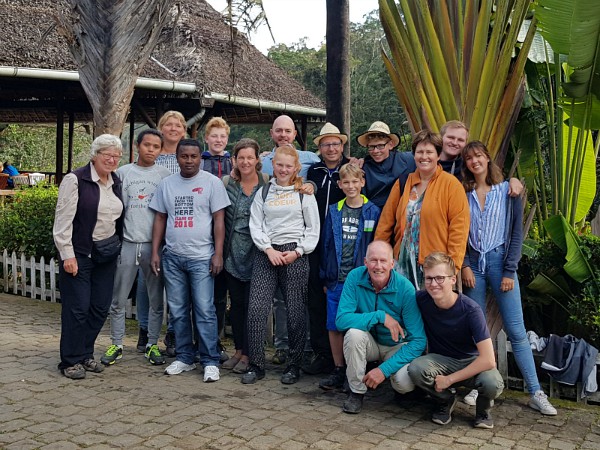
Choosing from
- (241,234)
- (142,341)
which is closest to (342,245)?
(241,234)

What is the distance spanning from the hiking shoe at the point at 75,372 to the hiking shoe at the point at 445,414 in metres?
2.66

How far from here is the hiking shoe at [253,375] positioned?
4.90m

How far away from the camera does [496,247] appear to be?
177 inches

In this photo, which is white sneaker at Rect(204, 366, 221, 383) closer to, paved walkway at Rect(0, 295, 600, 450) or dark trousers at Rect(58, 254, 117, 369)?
paved walkway at Rect(0, 295, 600, 450)

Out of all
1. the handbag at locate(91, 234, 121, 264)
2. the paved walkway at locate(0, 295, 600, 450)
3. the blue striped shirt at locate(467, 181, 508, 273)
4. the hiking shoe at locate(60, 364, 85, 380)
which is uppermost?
the blue striped shirt at locate(467, 181, 508, 273)

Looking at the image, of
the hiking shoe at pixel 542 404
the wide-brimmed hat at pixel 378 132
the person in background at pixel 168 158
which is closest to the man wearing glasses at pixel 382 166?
the wide-brimmed hat at pixel 378 132

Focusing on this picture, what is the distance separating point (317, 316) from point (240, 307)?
2.06 ft

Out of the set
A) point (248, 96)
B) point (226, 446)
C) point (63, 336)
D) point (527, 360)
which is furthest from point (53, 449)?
point (248, 96)

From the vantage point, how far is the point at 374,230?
4.84m

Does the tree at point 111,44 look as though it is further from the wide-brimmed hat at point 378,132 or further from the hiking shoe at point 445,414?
the hiking shoe at point 445,414

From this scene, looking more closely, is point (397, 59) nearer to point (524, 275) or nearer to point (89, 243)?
point (524, 275)

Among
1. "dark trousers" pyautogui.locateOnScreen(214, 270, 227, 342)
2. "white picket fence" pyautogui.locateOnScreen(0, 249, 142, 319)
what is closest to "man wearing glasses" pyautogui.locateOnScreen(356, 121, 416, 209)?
"dark trousers" pyautogui.locateOnScreen(214, 270, 227, 342)

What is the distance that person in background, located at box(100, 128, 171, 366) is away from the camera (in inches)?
208

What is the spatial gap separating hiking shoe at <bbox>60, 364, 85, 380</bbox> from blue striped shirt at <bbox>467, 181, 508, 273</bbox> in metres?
3.08
